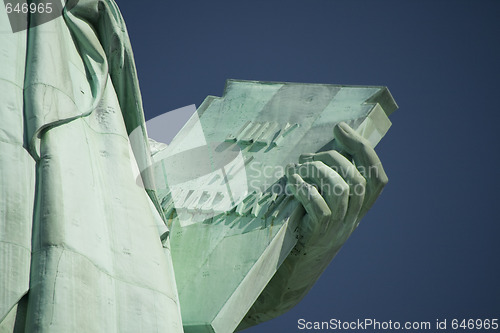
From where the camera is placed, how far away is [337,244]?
11.5m

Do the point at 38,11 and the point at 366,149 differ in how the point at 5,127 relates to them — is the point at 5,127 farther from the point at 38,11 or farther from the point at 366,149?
the point at 366,149

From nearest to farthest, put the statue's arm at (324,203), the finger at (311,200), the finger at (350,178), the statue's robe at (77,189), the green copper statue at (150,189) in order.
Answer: the statue's robe at (77,189) → the green copper statue at (150,189) → the finger at (311,200) → the statue's arm at (324,203) → the finger at (350,178)

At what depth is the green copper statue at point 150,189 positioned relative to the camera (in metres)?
7.95

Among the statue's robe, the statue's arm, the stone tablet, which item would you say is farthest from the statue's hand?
the statue's robe

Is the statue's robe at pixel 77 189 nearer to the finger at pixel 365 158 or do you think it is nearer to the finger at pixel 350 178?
the finger at pixel 350 178

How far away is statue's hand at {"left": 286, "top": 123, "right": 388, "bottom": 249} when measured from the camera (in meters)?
10.9

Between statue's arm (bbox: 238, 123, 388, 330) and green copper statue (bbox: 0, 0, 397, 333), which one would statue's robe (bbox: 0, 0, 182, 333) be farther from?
statue's arm (bbox: 238, 123, 388, 330)

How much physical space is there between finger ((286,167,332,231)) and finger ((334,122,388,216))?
611mm

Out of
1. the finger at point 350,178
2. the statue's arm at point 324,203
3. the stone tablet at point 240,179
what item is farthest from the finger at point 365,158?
the stone tablet at point 240,179

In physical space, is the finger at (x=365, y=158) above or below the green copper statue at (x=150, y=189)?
above

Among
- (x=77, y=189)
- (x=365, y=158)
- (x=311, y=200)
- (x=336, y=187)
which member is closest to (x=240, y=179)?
(x=311, y=200)

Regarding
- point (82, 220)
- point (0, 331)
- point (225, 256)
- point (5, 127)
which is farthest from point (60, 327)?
point (225, 256)

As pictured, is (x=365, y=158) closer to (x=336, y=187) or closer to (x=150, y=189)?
(x=336, y=187)

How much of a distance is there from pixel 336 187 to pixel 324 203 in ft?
0.66
